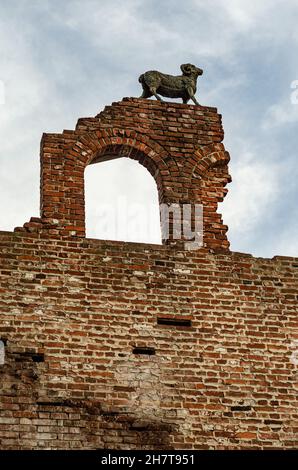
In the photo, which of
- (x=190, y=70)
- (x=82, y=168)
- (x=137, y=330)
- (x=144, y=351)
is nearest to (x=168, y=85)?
(x=190, y=70)

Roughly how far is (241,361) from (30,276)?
2332 mm

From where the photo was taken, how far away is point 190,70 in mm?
13398

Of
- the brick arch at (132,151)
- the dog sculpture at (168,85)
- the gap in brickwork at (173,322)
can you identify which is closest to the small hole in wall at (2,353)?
→ the gap in brickwork at (173,322)

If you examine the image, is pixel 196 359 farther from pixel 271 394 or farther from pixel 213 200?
pixel 213 200

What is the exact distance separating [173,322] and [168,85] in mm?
3300

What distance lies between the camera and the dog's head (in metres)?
13.4

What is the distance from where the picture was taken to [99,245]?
37.8 ft

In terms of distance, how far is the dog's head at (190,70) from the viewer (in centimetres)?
1339

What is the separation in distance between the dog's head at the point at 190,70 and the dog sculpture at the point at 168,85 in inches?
2.7

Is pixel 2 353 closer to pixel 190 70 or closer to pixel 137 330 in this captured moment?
pixel 137 330

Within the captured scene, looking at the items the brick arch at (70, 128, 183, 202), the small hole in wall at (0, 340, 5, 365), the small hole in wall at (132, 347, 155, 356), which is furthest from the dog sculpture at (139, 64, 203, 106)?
the small hole in wall at (0, 340, 5, 365)

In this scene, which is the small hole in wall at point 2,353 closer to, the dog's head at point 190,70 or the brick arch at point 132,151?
the brick arch at point 132,151

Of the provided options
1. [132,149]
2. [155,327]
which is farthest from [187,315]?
[132,149]
